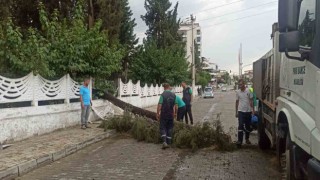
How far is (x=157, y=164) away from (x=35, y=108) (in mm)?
4989

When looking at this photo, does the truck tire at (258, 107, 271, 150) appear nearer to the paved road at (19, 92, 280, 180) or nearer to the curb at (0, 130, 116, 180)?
the paved road at (19, 92, 280, 180)

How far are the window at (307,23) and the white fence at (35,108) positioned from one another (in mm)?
8196

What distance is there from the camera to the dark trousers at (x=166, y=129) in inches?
435

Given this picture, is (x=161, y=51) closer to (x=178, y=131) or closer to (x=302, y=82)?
(x=178, y=131)

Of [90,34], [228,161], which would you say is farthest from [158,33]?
[228,161]

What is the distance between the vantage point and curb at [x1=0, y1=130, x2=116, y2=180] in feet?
24.8

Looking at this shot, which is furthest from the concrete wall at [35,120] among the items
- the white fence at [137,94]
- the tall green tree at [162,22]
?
the tall green tree at [162,22]

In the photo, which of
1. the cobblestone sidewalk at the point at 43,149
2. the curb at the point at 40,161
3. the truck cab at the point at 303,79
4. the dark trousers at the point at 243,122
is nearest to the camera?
the truck cab at the point at 303,79

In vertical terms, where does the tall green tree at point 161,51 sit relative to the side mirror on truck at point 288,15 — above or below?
above

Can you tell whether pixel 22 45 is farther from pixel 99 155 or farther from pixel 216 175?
pixel 216 175

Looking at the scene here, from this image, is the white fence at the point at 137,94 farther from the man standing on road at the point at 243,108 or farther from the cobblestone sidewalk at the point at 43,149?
the man standing on road at the point at 243,108

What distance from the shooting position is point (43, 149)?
9.84 metres

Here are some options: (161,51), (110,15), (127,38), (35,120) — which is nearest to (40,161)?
(35,120)

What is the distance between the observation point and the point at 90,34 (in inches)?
635
